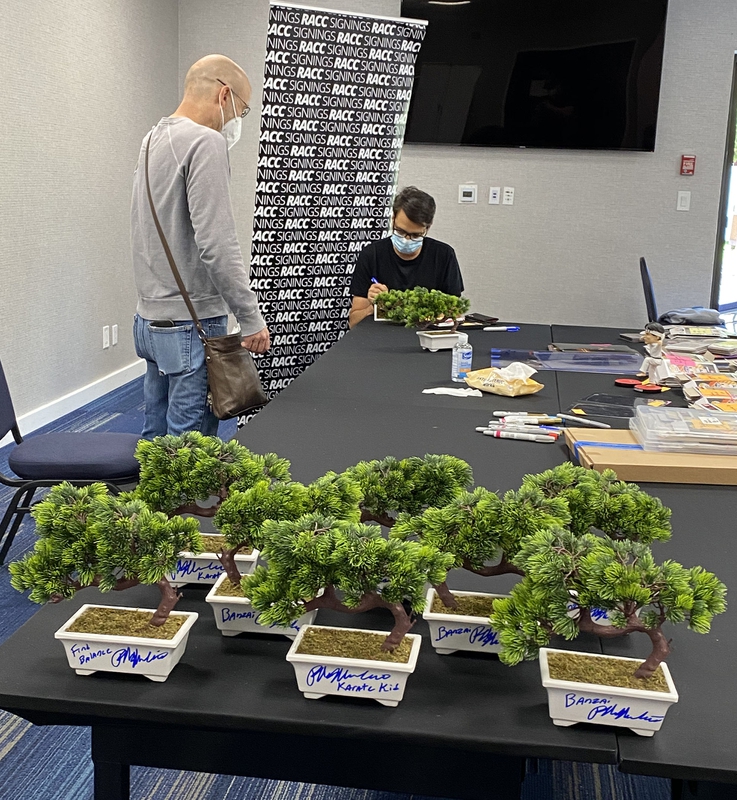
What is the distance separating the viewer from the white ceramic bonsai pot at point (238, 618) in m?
1.05

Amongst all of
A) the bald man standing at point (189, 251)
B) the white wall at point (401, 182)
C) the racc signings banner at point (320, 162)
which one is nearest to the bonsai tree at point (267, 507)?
the bald man standing at point (189, 251)

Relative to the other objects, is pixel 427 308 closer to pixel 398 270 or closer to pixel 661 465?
pixel 398 270

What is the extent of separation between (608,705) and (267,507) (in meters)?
0.43

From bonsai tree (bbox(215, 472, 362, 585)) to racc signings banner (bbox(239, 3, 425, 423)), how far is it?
10.5ft

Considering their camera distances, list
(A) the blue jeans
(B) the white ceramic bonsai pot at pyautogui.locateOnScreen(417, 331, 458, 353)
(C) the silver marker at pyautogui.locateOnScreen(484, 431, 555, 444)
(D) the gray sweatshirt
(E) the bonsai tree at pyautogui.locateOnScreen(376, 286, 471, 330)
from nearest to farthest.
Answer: (C) the silver marker at pyautogui.locateOnScreen(484, 431, 555, 444)
(D) the gray sweatshirt
(A) the blue jeans
(B) the white ceramic bonsai pot at pyautogui.locateOnScreen(417, 331, 458, 353)
(E) the bonsai tree at pyautogui.locateOnScreen(376, 286, 471, 330)

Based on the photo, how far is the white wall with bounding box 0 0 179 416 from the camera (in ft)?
14.1

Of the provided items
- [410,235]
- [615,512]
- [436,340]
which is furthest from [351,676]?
[410,235]

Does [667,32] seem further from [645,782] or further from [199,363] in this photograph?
[645,782]

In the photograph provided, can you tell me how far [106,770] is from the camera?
1.04m

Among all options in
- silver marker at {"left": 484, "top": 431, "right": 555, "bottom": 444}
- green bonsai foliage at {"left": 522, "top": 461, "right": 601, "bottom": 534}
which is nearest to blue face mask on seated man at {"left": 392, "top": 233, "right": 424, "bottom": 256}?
silver marker at {"left": 484, "top": 431, "right": 555, "bottom": 444}

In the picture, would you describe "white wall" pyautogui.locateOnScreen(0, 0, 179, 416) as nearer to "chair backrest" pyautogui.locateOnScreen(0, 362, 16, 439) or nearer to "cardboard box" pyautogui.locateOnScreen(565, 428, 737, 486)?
"chair backrest" pyautogui.locateOnScreen(0, 362, 16, 439)

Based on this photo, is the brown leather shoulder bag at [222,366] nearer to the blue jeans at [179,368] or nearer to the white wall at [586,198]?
the blue jeans at [179,368]

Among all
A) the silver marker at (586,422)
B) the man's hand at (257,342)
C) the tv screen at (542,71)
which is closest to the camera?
the silver marker at (586,422)

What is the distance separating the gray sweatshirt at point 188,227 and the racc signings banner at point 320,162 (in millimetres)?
1415
